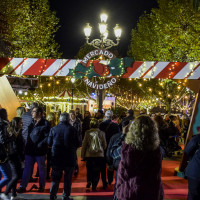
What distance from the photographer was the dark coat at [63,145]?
5.95 m

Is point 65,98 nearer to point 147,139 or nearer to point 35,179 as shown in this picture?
point 35,179

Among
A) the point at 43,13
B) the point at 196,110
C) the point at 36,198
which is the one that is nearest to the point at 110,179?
the point at 36,198

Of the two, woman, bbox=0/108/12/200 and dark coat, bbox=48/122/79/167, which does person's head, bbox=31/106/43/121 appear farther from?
woman, bbox=0/108/12/200

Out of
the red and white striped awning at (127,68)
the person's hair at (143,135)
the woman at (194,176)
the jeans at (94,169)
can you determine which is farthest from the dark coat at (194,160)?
the red and white striped awning at (127,68)

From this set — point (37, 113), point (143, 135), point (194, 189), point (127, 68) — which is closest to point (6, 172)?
point (37, 113)

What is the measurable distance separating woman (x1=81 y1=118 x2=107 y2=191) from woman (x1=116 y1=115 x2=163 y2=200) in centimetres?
351

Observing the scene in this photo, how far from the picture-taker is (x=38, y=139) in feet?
21.9

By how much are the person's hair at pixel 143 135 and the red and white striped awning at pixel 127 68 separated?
464 cm

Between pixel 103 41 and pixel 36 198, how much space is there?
8608 millimetres

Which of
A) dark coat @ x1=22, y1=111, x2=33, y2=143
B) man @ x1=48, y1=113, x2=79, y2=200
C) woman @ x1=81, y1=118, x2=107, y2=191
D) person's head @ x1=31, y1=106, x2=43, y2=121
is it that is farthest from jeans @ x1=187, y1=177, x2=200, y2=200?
dark coat @ x1=22, y1=111, x2=33, y2=143

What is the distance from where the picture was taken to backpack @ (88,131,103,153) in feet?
23.7

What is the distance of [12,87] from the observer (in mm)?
10125

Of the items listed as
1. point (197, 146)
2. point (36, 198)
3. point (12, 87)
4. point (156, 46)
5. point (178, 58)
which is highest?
point (156, 46)

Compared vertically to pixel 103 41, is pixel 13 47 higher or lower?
higher
